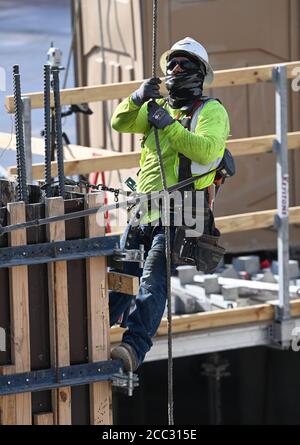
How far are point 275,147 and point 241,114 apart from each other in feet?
5.82

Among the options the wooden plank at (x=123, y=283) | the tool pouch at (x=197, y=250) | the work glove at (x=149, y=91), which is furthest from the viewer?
the tool pouch at (x=197, y=250)

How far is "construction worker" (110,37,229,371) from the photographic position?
736 cm

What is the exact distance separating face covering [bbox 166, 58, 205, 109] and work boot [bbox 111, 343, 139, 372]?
4.77 feet

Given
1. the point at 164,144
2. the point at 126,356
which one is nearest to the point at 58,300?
the point at 126,356

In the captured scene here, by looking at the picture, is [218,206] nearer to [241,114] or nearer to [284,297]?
[241,114]

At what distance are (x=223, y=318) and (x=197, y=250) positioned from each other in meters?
1.58

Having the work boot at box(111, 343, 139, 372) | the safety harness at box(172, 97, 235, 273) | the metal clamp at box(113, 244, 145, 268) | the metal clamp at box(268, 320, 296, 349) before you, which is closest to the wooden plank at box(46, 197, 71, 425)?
the metal clamp at box(113, 244, 145, 268)

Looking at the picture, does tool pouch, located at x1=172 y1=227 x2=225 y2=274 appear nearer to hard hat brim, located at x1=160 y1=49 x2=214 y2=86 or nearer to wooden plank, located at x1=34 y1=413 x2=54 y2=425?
hard hat brim, located at x1=160 y1=49 x2=214 y2=86

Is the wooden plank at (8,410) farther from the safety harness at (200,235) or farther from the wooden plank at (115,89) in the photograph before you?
the wooden plank at (115,89)

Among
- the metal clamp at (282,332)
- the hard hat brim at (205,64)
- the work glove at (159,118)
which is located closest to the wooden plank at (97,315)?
the work glove at (159,118)

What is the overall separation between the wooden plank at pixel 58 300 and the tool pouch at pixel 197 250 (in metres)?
1.04

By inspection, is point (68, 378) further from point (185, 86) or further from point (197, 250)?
point (185, 86)

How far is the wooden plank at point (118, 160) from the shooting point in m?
8.88
